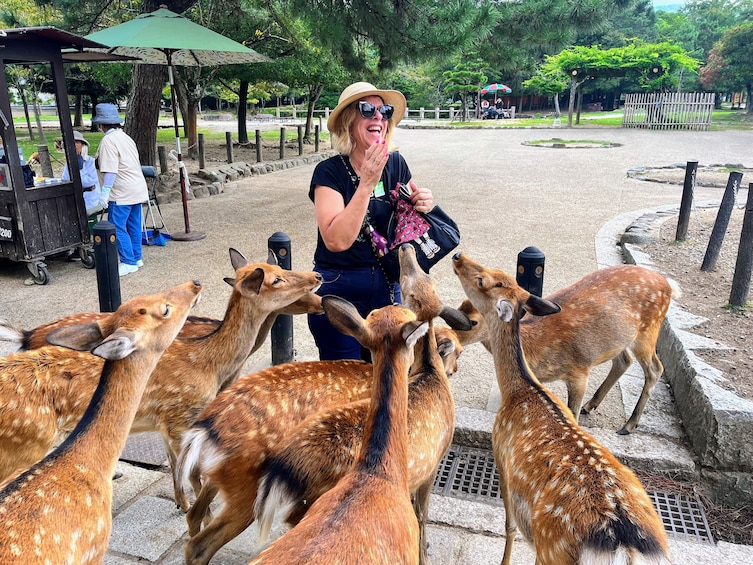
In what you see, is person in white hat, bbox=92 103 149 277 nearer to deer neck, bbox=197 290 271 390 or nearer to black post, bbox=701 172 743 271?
deer neck, bbox=197 290 271 390

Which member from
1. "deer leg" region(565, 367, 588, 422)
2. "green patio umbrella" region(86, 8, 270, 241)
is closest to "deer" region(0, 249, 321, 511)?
"deer leg" region(565, 367, 588, 422)

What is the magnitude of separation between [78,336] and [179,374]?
0.76 metres

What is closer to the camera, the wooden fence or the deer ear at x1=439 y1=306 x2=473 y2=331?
the deer ear at x1=439 y1=306 x2=473 y2=331

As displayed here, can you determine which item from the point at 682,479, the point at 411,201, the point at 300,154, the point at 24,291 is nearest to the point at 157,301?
the point at 411,201

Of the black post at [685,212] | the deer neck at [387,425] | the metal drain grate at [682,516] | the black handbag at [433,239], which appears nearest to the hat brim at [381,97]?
the black handbag at [433,239]

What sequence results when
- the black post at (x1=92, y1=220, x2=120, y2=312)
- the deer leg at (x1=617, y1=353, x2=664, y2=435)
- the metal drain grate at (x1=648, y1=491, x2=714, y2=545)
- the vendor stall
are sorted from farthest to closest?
the vendor stall, the black post at (x1=92, y1=220, x2=120, y2=312), the deer leg at (x1=617, y1=353, x2=664, y2=435), the metal drain grate at (x1=648, y1=491, x2=714, y2=545)

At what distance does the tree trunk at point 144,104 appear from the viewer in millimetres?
10453

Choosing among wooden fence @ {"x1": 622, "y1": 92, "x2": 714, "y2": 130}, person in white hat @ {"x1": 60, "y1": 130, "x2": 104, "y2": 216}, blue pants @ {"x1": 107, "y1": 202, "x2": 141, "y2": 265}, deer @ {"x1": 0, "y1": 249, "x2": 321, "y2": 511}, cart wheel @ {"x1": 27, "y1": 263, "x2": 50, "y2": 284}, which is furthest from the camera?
wooden fence @ {"x1": 622, "y1": 92, "x2": 714, "y2": 130}

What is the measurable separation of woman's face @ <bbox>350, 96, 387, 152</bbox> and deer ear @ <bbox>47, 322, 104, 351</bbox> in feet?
4.69

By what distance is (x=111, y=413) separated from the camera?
223 centimetres

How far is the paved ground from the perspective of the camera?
2.79m

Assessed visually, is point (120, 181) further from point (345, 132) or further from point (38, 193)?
point (345, 132)

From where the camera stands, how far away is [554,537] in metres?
2.07

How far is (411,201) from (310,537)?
5.76 feet
